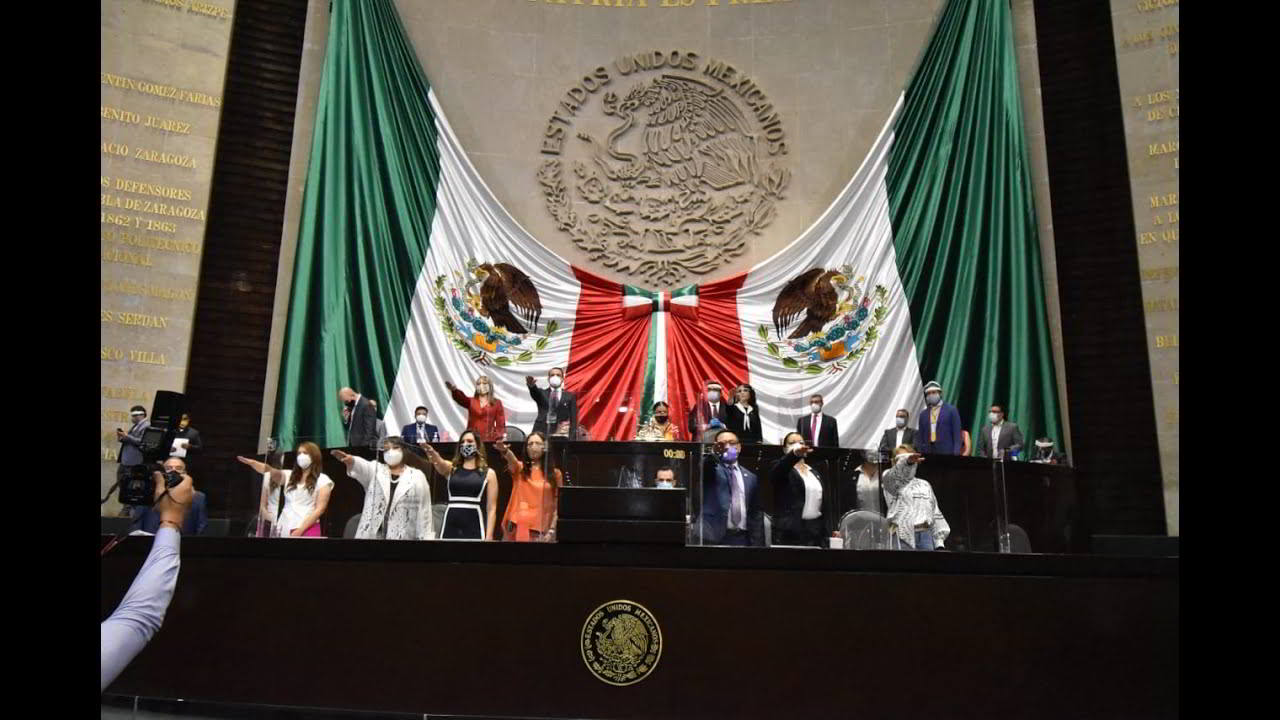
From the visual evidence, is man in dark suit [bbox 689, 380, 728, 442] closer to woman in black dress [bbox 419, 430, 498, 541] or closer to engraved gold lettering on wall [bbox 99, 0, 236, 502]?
woman in black dress [bbox 419, 430, 498, 541]

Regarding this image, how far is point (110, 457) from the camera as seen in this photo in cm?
967

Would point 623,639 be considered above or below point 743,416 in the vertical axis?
below

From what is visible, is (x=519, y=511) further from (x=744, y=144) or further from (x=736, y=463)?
(x=744, y=144)

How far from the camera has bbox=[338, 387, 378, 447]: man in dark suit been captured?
28.6 ft

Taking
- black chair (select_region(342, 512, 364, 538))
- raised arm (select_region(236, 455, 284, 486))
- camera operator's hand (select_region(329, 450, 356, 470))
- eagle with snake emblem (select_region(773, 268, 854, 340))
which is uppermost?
eagle with snake emblem (select_region(773, 268, 854, 340))

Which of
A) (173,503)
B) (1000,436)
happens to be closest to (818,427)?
(1000,436)

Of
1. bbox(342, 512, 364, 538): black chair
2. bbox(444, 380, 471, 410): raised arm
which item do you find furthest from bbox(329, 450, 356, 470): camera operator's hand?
bbox(444, 380, 471, 410): raised arm

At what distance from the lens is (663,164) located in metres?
11.9

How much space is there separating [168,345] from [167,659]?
5154 millimetres

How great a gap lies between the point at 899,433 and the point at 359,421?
4.93m

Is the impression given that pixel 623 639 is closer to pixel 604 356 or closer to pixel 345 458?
pixel 345 458

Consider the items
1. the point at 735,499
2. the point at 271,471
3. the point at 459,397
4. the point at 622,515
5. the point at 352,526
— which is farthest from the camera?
the point at 459,397

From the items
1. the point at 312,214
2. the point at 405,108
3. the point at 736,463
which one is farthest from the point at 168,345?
the point at 736,463

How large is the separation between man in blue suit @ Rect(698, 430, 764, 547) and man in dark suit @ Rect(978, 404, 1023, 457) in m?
3.86
